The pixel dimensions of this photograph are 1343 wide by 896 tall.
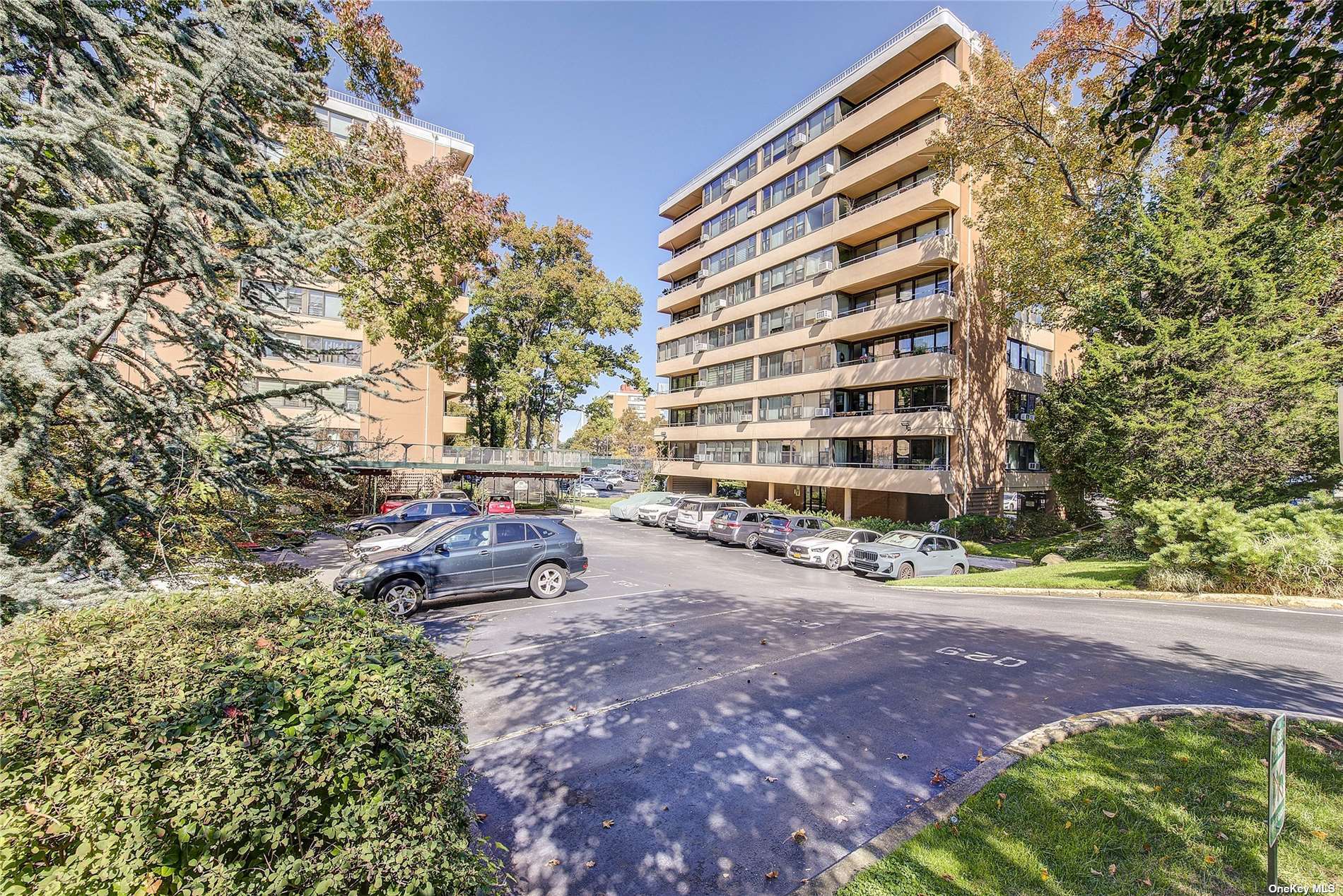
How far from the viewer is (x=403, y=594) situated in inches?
409

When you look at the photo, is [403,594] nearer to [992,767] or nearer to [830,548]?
[992,767]

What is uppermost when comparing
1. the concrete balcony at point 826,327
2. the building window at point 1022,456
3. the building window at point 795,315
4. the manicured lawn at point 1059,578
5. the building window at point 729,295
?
the building window at point 729,295

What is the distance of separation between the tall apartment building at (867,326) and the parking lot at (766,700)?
1610cm

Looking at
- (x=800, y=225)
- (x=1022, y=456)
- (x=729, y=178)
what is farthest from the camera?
(x=729, y=178)

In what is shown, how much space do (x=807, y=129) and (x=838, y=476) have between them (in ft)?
67.5

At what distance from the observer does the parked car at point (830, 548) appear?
65.0 feet

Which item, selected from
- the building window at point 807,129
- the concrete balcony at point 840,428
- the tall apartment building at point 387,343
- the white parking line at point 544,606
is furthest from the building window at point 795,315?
the white parking line at point 544,606

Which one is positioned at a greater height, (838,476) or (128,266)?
(128,266)

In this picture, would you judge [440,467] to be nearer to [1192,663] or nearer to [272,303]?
[272,303]

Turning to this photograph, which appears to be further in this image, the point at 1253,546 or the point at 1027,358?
the point at 1027,358

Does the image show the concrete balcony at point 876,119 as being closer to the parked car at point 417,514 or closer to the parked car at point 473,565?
the parked car at point 473,565

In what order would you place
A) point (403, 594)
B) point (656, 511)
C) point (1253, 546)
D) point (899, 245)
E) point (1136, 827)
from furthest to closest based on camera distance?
1. point (656, 511)
2. point (899, 245)
3. point (1253, 546)
4. point (403, 594)
5. point (1136, 827)

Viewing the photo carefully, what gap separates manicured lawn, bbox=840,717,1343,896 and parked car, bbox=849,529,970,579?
1280 centimetres

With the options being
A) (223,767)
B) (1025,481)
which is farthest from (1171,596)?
(1025,481)
